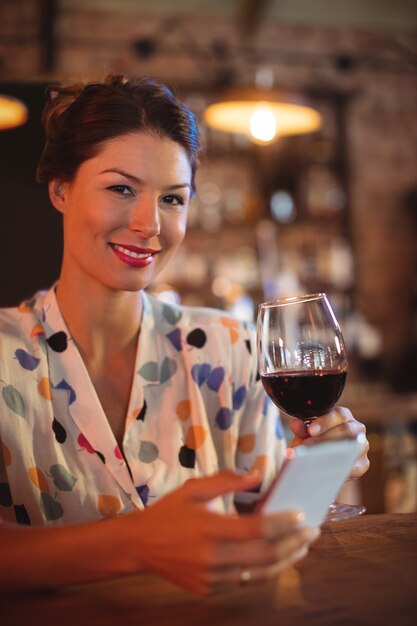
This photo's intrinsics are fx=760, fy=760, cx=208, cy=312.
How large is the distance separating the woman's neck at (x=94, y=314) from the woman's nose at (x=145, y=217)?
0.17 meters

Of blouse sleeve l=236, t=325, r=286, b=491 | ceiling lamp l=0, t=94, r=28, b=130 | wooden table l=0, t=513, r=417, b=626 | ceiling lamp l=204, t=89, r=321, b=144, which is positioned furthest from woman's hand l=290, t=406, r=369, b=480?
ceiling lamp l=204, t=89, r=321, b=144

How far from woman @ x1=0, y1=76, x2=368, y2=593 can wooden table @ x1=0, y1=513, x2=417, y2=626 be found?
271 mm

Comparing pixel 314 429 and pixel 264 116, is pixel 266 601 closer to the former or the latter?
pixel 314 429

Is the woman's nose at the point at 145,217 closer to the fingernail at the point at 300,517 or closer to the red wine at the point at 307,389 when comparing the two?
the red wine at the point at 307,389

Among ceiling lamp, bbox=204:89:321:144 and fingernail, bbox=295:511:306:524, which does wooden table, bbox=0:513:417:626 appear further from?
ceiling lamp, bbox=204:89:321:144

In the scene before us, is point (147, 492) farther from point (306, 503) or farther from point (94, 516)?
point (306, 503)

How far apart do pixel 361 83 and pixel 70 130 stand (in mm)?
5352

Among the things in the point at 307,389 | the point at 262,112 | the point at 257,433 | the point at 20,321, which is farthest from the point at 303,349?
the point at 262,112

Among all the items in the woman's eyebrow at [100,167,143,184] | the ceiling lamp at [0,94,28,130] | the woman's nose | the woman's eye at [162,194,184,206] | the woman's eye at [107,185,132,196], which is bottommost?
the woman's nose

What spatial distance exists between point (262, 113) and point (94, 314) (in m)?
2.45

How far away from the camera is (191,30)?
237 inches

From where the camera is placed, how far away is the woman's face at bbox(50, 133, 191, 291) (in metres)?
1.36

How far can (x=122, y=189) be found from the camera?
1372mm

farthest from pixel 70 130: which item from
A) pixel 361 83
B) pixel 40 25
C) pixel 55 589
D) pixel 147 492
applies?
pixel 361 83
